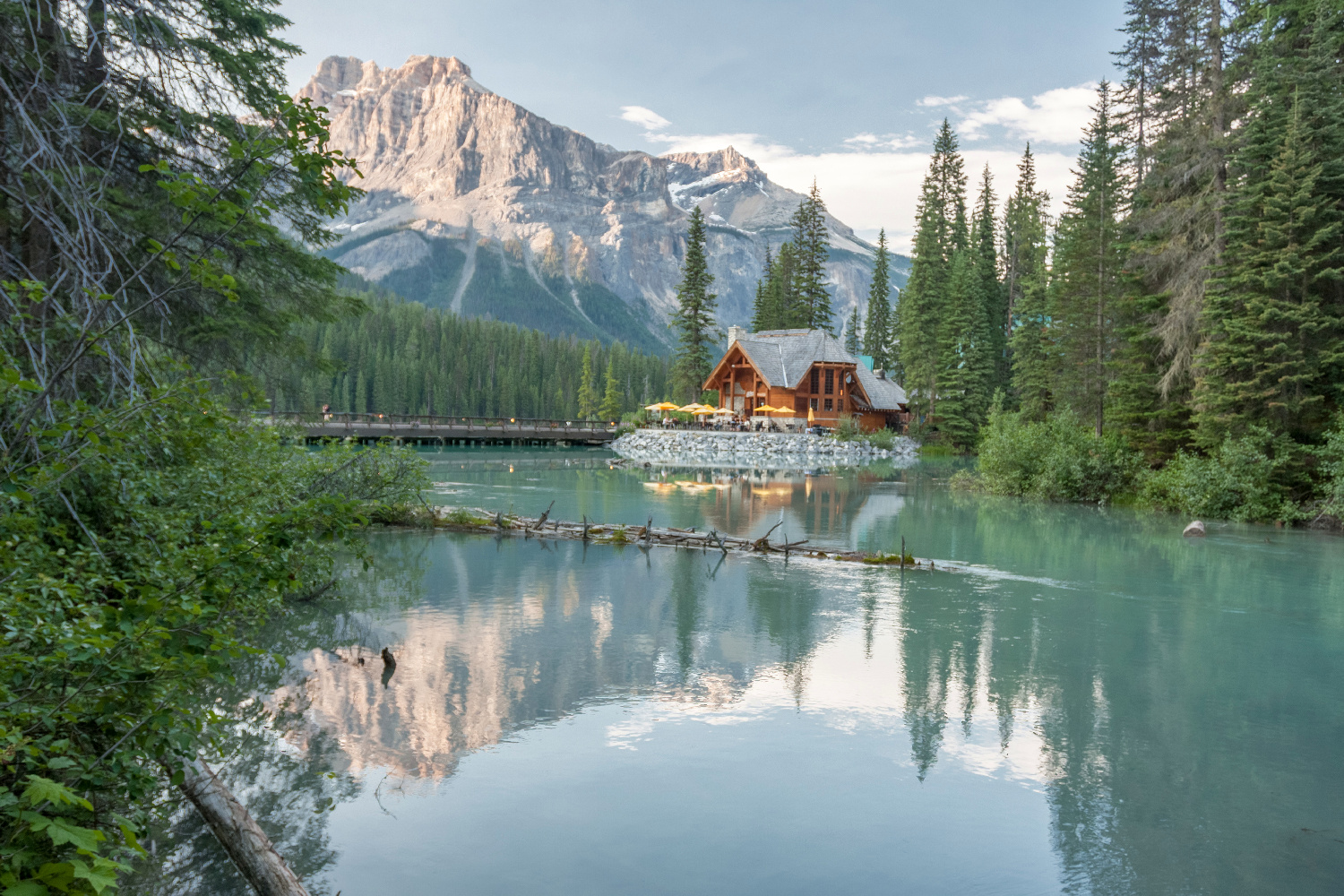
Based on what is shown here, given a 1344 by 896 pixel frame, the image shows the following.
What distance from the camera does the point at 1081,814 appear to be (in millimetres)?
7066

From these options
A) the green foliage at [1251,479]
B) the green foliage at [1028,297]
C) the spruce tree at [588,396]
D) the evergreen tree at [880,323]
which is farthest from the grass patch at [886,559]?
the spruce tree at [588,396]

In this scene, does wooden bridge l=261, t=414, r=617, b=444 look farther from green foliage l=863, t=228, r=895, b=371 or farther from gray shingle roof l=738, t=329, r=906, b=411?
green foliage l=863, t=228, r=895, b=371

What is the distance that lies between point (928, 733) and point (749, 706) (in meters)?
1.90

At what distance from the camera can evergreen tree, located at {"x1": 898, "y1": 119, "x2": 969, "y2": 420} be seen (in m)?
56.8

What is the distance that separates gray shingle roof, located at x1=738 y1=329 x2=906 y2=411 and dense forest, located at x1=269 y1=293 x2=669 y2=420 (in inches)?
805

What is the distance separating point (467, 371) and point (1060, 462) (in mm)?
70731

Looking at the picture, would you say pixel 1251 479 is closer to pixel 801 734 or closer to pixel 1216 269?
pixel 1216 269

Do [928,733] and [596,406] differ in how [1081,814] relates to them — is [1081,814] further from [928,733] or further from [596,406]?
[596,406]

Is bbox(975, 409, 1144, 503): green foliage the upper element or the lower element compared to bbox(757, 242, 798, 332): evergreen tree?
lower

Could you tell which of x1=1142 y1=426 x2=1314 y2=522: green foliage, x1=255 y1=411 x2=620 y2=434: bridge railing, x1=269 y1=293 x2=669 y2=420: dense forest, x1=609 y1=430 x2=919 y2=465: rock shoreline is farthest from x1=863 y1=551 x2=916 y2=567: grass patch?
x1=269 y1=293 x2=669 y2=420: dense forest

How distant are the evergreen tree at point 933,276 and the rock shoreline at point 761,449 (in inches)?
199

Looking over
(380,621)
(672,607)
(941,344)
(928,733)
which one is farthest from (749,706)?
(941,344)

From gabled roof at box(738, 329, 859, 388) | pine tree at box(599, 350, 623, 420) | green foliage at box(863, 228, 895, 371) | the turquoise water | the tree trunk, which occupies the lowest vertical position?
the turquoise water

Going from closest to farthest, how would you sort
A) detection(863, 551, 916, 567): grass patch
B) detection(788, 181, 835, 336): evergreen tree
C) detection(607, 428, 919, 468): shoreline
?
detection(863, 551, 916, 567): grass patch → detection(607, 428, 919, 468): shoreline → detection(788, 181, 835, 336): evergreen tree
